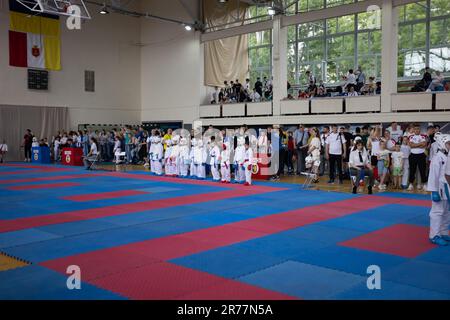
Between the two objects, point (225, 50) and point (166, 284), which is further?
point (225, 50)

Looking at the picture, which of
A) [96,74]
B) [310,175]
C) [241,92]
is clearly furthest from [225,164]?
[96,74]

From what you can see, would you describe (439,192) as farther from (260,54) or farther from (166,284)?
(260,54)

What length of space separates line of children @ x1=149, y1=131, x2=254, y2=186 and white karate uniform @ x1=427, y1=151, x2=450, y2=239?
730 cm

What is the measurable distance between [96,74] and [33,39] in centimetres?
408

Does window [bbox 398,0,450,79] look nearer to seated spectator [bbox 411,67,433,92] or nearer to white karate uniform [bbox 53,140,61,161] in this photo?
seated spectator [bbox 411,67,433,92]

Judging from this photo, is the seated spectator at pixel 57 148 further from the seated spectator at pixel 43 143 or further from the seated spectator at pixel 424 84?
the seated spectator at pixel 424 84

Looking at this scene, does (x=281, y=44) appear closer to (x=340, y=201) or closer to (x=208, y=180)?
(x=208, y=180)

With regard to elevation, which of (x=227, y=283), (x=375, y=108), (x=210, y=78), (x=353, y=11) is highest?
(x=353, y=11)

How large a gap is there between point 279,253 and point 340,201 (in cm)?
472

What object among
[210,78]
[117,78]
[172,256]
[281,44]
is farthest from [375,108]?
[117,78]

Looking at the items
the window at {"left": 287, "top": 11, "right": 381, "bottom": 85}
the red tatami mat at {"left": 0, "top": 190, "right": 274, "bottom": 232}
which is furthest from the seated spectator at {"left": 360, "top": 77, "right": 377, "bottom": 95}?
the red tatami mat at {"left": 0, "top": 190, "right": 274, "bottom": 232}

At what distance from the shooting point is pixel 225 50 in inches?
968

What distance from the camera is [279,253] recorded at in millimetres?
5723
